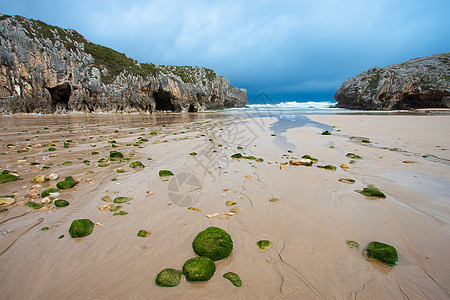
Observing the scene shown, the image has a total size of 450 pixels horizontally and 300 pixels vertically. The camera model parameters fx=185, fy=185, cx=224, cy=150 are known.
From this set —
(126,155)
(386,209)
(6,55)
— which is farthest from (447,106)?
(6,55)

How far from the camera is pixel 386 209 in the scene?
292 cm

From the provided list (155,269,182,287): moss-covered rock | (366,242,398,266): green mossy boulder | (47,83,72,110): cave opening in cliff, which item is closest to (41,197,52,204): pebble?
(155,269,182,287): moss-covered rock

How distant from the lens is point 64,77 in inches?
1163

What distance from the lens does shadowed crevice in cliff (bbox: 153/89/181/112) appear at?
46.9 m

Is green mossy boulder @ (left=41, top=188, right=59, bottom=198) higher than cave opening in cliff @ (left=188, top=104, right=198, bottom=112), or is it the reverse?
cave opening in cliff @ (left=188, top=104, right=198, bottom=112)

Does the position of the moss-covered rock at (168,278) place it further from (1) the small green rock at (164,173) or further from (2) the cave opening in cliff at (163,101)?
(2) the cave opening in cliff at (163,101)

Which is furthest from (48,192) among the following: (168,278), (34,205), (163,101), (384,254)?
(163,101)

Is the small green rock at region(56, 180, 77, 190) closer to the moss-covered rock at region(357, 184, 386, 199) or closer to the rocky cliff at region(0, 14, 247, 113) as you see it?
the moss-covered rock at region(357, 184, 386, 199)

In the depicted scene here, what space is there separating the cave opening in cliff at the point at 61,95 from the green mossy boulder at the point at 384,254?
40220 mm

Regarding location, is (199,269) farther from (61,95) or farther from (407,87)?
(407,87)

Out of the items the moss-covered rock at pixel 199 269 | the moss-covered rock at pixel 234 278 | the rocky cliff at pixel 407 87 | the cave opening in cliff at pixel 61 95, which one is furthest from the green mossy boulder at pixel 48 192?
the rocky cliff at pixel 407 87

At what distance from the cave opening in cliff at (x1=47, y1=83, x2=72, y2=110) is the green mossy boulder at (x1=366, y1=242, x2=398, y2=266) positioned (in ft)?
132

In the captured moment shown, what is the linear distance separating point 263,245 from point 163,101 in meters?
52.8

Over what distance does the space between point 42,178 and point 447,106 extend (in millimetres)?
64442
